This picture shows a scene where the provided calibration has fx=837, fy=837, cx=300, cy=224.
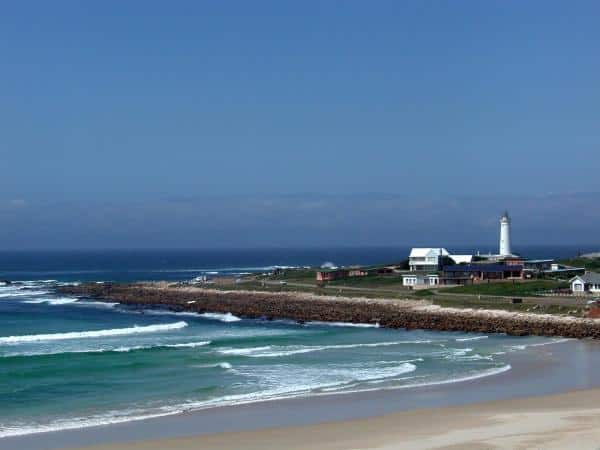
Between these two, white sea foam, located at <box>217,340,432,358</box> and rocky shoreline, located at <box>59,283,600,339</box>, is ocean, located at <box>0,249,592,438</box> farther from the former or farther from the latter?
rocky shoreline, located at <box>59,283,600,339</box>

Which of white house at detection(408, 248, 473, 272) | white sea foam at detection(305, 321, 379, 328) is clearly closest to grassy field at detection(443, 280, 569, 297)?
white sea foam at detection(305, 321, 379, 328)

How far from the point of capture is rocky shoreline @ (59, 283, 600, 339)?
4184cm

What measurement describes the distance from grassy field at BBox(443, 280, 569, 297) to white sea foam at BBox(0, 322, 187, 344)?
21172mm

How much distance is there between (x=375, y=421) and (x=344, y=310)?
32.2 meters

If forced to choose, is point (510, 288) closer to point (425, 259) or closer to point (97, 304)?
point (425, 259)

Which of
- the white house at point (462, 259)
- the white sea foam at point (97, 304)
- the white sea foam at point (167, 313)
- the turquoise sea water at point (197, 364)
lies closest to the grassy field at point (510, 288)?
the turquoise sea water at point (197, 364)

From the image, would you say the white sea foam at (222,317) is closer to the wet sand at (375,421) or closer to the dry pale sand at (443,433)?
the wet sand at (375,421)

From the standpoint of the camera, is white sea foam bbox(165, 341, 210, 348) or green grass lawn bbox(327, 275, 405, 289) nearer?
white sea foam bbox(165, 341, 210, 348)

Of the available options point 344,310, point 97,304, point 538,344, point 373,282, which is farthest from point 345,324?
point 97,304

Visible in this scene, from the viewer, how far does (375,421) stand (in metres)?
21.2

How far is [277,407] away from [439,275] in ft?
151

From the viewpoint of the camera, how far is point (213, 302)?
204 feet

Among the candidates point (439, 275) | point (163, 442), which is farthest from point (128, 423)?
point (439, 275)

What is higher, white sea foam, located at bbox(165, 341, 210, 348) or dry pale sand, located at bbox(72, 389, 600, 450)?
white sea foam, located at bbox(165, 341, 210, 348)
